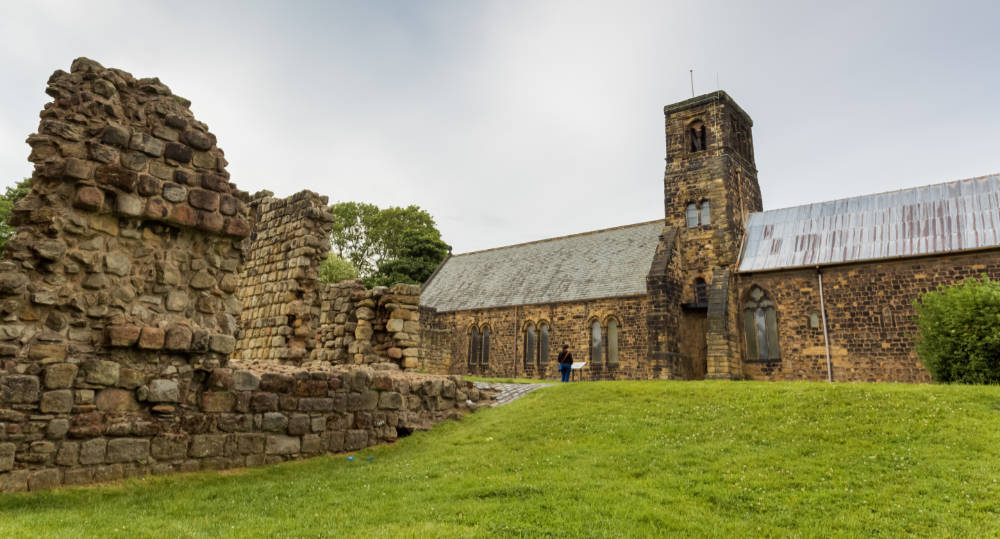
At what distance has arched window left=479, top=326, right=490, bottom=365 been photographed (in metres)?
33.5

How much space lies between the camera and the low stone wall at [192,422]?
19.9 ft

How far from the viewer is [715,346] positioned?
23.5 meters

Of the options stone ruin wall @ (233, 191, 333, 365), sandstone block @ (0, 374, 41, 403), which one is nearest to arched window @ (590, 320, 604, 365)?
stone ruin wall @ (233, 191, 333, 365)

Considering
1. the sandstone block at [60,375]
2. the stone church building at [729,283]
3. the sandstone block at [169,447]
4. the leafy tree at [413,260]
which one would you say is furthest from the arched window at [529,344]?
the sandstone block at [60,375]

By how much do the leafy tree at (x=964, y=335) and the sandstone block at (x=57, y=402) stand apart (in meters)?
16.8

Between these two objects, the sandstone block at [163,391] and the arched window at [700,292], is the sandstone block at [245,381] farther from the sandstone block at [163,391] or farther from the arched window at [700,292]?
the arched window at [700,292]

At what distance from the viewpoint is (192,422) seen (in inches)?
287

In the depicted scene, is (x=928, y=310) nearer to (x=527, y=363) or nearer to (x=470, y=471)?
Result: (x=470, y=471)

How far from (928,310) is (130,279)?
1712 centimetres

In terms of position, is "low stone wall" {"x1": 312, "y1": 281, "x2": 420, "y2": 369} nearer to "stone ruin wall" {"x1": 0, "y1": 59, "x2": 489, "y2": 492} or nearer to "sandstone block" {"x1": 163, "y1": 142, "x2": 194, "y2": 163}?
"stone ruin wall" {"x1": 0, "y1": 59, "x2": 489, "y2": 492}

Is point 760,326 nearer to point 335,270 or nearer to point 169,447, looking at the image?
point 169,447

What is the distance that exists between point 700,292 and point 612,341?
5078 mm

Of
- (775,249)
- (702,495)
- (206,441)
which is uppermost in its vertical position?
(775,249)

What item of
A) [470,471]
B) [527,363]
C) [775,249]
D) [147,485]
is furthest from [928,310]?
[527,363]
